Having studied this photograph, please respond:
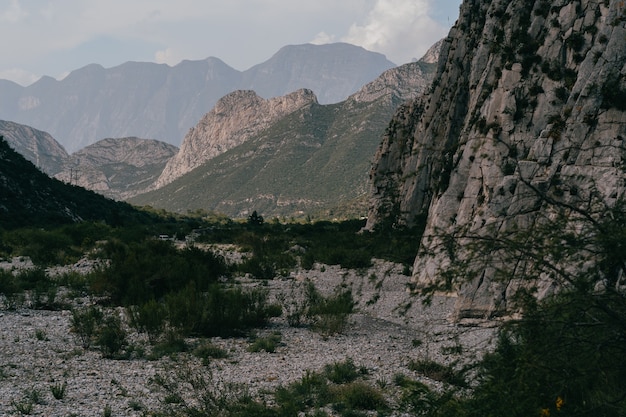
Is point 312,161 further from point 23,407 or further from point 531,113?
point 23,407

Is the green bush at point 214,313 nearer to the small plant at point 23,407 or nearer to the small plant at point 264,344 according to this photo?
the small plant at point 264,344

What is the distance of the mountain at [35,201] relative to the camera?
5400cm

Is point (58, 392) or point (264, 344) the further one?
point (264, 344)

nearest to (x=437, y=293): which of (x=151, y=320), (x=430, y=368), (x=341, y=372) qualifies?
(x=430, y=368)

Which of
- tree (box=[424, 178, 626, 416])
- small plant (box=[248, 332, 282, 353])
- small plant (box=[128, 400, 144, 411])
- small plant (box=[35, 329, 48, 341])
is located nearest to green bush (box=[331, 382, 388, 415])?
small plant (box=[128, 400, 144, 411])

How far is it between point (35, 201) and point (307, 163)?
108m

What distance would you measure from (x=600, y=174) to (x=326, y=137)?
531 feet

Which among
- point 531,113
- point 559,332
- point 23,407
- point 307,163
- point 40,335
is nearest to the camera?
point 559,332

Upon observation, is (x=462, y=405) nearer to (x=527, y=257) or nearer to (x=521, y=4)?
(x=527, y=257)

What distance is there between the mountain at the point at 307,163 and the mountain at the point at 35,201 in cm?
6054

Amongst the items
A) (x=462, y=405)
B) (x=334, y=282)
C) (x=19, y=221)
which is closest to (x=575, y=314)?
(x=462, y=405)

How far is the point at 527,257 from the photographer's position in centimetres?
696

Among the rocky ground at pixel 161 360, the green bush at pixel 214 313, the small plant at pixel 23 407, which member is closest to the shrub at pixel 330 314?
the rocky ground at pixel 161 360

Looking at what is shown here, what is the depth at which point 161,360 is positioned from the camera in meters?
13.4
